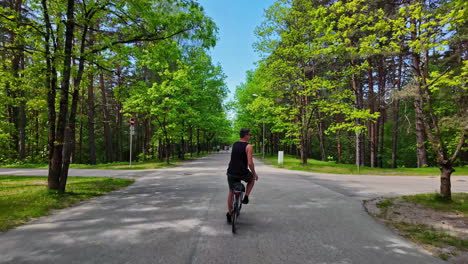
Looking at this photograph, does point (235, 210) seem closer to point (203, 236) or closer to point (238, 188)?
point (238, 188)

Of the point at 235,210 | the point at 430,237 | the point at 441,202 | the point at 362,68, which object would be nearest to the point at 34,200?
the point at 235,210

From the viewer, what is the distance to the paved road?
351 centimetres

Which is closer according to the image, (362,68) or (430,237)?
(430,237)

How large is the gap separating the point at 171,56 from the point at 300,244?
7867 mm

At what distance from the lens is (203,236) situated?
14.1 feet

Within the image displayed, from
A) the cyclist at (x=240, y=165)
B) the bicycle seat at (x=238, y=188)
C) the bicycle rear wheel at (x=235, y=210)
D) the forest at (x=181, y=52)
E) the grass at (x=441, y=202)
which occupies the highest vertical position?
the forest at (x=181, y=52)

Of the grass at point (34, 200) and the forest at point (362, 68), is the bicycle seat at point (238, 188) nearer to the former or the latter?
the grass at point (34, 200)

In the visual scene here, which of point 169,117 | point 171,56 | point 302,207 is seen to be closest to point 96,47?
point 171,56

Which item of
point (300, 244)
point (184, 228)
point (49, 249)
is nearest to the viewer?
point (49, 249)

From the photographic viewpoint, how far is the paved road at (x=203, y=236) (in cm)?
351

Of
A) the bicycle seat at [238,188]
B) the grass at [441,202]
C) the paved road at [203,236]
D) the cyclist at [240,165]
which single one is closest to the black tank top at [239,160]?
the cyclist at [240,165]

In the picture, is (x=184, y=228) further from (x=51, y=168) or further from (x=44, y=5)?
(x=44, y=5)

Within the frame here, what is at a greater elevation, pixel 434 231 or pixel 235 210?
pixel 235 210

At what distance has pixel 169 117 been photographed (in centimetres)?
2217
